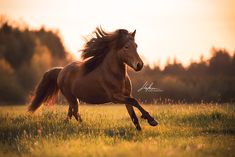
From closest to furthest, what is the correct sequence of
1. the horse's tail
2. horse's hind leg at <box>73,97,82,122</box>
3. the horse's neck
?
the horse's neck, horse's hind leg at <box>73,97,82,122</box>, the horse's tail

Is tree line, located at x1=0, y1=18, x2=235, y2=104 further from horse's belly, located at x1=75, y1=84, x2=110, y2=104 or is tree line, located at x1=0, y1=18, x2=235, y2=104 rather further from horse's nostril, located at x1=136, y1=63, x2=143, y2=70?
horse's nostril, located at x1=136, y1=63, x2=143, y2=70

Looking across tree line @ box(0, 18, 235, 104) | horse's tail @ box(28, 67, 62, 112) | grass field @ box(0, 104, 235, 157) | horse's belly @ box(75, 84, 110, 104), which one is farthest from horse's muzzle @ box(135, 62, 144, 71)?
tree line @ box(0, 18, 235, 104)

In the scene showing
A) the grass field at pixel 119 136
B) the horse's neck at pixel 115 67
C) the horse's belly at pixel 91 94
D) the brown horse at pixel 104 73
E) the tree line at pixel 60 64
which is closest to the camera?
the grass field at pixel 119 136

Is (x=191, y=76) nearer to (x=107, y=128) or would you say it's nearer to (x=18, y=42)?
(x=18, y=42)

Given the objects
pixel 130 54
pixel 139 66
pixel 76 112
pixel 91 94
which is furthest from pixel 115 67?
pixel 76 112

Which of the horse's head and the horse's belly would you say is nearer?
the horse's head

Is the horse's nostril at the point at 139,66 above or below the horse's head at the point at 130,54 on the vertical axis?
below

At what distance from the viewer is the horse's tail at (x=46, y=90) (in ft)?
46.2

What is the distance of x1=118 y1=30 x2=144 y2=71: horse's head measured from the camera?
10.5 m

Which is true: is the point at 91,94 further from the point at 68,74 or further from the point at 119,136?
the point at 119,136

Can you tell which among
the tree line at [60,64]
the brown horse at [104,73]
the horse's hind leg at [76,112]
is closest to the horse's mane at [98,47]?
the brown horse at [104,73]

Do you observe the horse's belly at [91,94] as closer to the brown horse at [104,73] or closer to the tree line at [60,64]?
the brown horse at [104,73]

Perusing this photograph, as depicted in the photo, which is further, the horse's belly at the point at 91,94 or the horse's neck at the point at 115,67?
the horse's belly at the point at 91,94

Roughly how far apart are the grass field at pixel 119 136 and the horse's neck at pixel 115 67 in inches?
50.6
